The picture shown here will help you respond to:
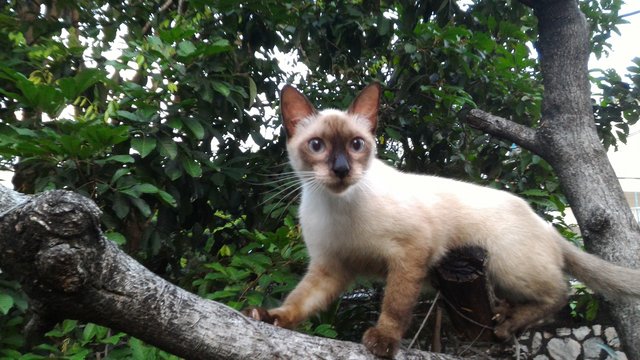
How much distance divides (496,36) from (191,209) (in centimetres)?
273

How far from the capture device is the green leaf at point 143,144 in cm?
324

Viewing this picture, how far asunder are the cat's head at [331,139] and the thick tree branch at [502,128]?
782 millimetres

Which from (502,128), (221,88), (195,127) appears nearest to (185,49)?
(221,88)

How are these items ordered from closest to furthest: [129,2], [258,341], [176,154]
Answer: [258,341] < [176,154] < [129,2]

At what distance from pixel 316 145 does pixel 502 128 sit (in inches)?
52.7

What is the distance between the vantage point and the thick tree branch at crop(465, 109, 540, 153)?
378cm

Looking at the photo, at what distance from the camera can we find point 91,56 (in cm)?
371

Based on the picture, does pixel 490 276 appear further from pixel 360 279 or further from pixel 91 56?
pixel 91 56

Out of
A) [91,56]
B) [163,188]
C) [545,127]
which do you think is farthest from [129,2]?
[545,127]

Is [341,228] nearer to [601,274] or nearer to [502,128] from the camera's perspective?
[502,128]

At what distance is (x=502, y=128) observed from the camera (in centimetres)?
379

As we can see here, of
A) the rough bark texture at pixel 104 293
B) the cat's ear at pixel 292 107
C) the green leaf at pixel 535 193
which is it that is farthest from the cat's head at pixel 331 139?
the green leaf at pixel 535 193

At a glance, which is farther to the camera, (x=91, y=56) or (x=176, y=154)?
(x=91, y=56)

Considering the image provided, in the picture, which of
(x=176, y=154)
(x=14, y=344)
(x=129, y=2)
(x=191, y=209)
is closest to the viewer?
(x=14, y=344)
